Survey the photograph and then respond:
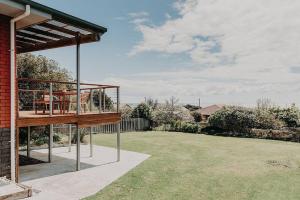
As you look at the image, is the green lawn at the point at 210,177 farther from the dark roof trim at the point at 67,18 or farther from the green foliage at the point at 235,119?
the green foliage at the point at 235,119

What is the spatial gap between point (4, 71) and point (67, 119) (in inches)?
127

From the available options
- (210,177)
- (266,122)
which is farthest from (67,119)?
(266,122)

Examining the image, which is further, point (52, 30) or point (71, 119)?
point (71, 119)

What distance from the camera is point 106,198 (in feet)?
28.7

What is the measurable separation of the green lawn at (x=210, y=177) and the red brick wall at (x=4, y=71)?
342 centimetres

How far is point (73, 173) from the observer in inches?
453

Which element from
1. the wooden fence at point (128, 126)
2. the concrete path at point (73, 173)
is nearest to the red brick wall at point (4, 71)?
the concrete path at point (73, 173)

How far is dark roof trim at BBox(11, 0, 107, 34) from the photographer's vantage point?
28.8 ft

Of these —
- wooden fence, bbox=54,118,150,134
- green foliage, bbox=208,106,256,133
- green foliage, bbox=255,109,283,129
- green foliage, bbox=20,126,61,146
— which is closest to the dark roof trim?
green foliage, bbox=20,126,61,146

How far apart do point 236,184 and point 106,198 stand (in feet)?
14.2

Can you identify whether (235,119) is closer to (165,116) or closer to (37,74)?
(165,116)

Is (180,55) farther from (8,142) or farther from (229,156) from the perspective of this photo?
(8,142)

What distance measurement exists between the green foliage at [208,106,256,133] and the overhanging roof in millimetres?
18055

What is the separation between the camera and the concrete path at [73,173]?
928 centimetres
